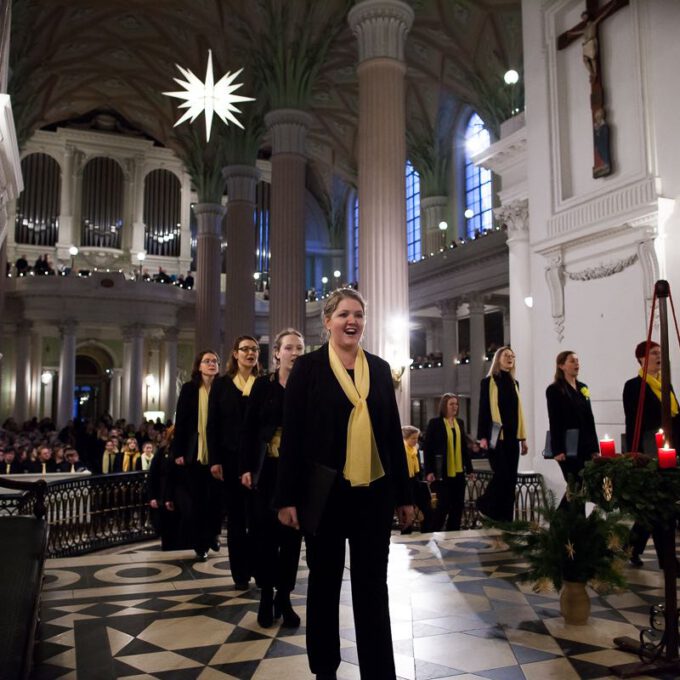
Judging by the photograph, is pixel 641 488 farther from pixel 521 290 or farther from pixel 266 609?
pixel 521 290

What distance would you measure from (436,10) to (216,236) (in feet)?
34.8

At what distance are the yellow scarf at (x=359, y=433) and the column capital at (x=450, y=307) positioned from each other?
66.3ft

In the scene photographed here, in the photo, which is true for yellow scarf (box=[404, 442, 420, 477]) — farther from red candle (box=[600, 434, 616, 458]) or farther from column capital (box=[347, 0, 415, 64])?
column capital (box=[347, 0, 415, 64])

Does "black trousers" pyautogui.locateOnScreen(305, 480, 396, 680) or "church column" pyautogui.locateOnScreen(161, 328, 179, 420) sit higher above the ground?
"church column" pyautogui.locateOnScreen(161, 328, 179, 420)

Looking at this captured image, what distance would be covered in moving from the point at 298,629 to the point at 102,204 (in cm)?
3003

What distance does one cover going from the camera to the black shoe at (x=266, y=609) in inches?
151

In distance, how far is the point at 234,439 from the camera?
15.5 ft

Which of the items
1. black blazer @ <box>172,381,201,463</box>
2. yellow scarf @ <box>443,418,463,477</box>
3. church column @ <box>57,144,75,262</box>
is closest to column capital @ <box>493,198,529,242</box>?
yellow scarf @ <box>443,418,463,477</box>

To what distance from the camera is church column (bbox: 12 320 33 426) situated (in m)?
26.1

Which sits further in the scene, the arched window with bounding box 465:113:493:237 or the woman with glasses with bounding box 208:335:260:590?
the arched window with bounding box 465:113:493:237

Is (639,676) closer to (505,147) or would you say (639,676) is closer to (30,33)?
(505,147)

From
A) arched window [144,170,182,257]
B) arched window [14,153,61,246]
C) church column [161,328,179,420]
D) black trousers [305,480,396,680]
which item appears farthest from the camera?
arched window [144,170,182,257]

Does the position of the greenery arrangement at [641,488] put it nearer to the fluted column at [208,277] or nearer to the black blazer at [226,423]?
the black blazer at [226,423]

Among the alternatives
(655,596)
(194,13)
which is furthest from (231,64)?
(655,596)
